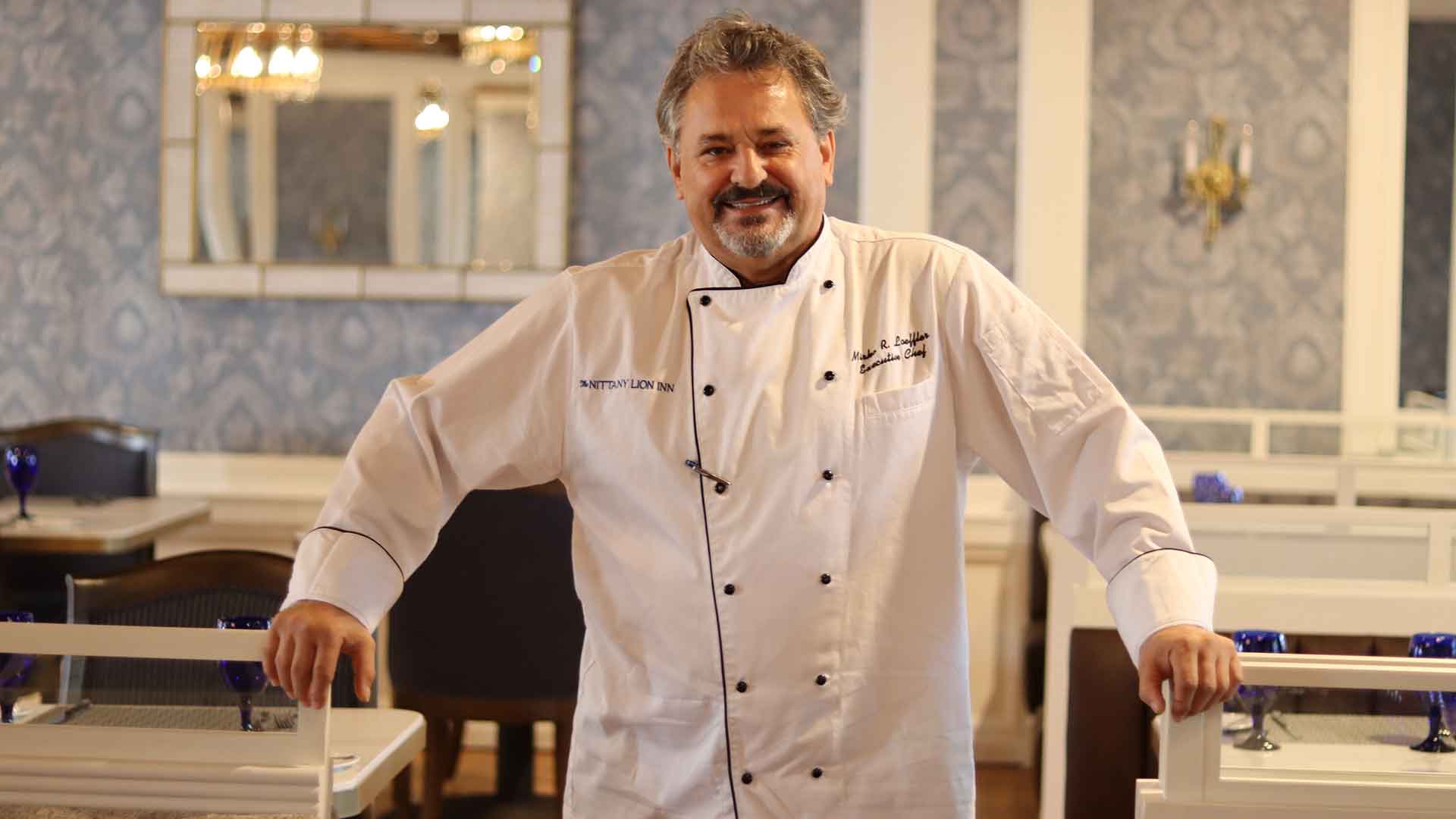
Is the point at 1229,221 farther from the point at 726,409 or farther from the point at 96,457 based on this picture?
the point at 96,457

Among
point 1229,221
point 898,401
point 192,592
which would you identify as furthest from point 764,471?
point 1229,221

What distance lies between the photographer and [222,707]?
4.96 ft

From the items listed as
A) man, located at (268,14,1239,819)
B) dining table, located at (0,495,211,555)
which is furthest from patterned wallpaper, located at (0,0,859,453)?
man, located at (268,14,1239,819)

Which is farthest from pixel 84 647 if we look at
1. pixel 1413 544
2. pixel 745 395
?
pixel 1413 544

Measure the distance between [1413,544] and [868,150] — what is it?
1.98m

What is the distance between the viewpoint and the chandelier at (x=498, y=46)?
4336 mm

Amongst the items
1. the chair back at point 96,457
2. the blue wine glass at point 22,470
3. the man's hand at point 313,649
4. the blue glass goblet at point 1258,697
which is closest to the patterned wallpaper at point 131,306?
the chair back at point 96,457

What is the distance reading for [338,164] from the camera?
4.37 meters

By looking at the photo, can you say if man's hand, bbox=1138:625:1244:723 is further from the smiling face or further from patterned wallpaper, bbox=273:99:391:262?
patterned wallpaper, bbox=273:99:391:262

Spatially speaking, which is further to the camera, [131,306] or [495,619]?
[131,306]

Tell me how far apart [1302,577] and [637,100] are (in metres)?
2.39

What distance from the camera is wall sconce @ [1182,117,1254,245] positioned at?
14.0 ft

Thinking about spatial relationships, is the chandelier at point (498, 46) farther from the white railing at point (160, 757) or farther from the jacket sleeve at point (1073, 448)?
the white railing at point (160, 757)

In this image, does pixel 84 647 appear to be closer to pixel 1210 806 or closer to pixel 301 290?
pixel 1210 806
